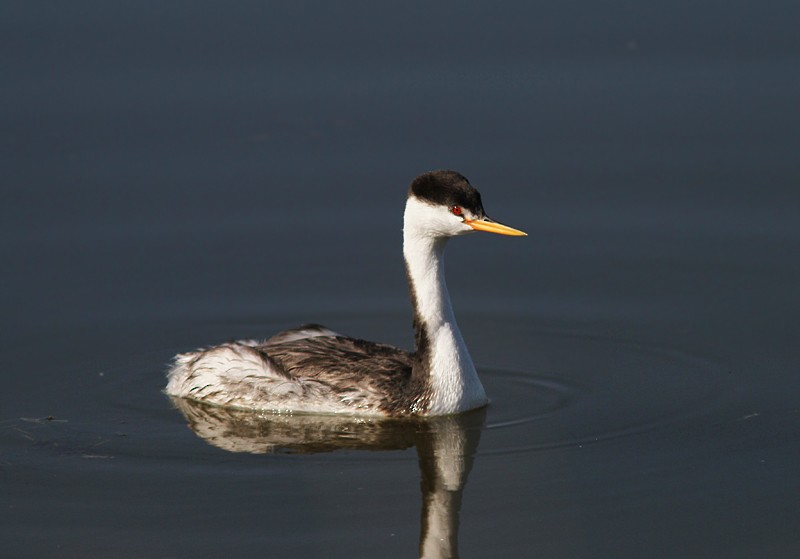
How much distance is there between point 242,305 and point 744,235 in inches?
163

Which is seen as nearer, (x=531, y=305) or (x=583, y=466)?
(x=583, y=466)

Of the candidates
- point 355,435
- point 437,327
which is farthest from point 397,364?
point 355,435

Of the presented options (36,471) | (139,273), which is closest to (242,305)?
(139,273)

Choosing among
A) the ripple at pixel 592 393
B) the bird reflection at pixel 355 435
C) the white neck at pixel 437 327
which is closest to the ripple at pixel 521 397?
the ripple at pixel 592 393

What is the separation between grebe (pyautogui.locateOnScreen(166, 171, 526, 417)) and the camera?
1130 centimetres

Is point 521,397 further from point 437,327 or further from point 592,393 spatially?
point 437,327

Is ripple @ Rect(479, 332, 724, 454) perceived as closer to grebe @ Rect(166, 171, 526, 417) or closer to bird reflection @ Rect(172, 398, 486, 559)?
bird reflection @ Rect(172, 398, 486, 559)

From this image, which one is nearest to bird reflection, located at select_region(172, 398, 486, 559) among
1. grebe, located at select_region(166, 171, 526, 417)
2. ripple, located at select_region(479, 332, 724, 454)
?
grebe, located at select_region(166, 171, 526, 417)

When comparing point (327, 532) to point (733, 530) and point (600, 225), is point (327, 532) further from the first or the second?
point (600, 225)

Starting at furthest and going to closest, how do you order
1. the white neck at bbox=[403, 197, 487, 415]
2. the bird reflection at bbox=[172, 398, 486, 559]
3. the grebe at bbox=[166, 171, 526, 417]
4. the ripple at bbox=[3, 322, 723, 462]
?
the white neck at bbox=[403, 197, 487, 415] → the grebe at bbox=[166, 171, 526, 417] → the ripple at bbox=[3, 322, 723, 462] → the bird reflection at bbox=[172, 398, 486, 559]

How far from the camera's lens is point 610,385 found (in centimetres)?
1185

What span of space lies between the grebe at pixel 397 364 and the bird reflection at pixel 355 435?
3.1 inches

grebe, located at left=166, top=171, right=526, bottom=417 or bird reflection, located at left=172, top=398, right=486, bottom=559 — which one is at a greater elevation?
grebe, located at left=166, top=171, right=526, bottom=417

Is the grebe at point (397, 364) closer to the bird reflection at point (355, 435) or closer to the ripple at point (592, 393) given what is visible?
the bird reflection at point (355, 435)
